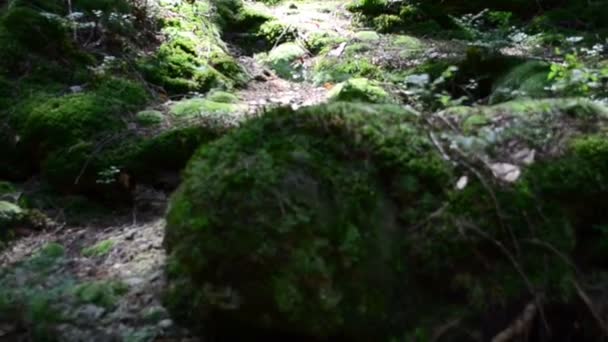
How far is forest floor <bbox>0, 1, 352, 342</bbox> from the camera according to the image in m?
3.26

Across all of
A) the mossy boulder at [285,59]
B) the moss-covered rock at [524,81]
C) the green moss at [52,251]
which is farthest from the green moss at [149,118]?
the moss-covered rock at [524,81]

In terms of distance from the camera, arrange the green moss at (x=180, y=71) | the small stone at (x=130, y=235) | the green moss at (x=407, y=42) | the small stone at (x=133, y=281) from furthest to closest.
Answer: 1. the green moss at (x=407, y=42)
2. the green moss at (x=180, y=71)
3. the small stone at (x=130, y=235)
4. the small stone at (x=133, y=281)

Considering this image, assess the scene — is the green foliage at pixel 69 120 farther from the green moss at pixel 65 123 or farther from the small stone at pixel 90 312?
the small stone at pixel 90 312

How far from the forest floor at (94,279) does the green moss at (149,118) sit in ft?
2.61

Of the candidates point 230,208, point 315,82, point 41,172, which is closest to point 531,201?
point 230,208

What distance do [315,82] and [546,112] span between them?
3.65 m

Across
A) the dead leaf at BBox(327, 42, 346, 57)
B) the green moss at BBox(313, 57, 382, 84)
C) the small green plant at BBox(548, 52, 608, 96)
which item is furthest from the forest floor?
the dead leaf at BBox(327, 42, 346, 57)

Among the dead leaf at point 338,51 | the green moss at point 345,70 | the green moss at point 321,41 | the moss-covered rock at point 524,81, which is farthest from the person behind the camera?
the green moss at point 321,41

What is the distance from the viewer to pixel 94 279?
145 inches

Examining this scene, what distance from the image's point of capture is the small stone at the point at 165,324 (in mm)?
3205

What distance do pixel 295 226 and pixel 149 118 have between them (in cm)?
282

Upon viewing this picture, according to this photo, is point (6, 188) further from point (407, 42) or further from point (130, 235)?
point (407, 42)

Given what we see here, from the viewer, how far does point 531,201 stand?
318cm

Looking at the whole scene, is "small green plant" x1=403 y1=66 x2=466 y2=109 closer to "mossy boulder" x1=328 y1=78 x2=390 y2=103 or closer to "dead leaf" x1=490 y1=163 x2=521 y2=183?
"mossy boulder" x1=328 y1=78 x2=390 y2=103
